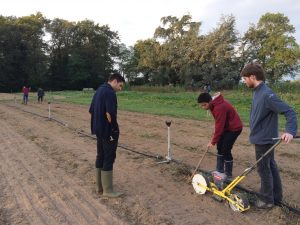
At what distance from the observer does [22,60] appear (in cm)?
7225

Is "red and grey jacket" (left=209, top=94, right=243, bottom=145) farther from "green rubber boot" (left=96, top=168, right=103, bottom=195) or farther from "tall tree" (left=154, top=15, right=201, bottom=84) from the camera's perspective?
"tall tree" (left=154, top=15, right=201, bottom=84)

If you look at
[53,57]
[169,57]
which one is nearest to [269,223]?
[169,57]

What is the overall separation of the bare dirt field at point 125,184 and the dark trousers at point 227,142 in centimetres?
67

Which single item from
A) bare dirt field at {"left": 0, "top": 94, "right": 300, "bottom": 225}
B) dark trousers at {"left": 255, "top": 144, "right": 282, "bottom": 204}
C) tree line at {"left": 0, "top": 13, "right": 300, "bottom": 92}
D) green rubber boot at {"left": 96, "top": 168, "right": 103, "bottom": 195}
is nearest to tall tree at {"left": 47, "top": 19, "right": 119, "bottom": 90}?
tree line at {"left": 0, "top": 13, "right": 300, "bottom": 92}

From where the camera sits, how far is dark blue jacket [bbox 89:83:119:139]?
6367mm

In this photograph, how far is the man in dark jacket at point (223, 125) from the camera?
647 centimetres

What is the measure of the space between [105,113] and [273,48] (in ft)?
167

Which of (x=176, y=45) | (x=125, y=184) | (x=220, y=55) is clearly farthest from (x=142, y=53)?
(x=125, y=184)

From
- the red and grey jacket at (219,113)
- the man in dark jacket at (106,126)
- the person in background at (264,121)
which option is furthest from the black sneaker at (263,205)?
the man in dark jacket at (106,126)

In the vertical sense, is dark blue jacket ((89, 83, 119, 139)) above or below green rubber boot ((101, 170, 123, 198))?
above

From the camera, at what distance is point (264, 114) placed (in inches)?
212

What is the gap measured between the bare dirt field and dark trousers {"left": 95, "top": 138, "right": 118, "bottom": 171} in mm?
533

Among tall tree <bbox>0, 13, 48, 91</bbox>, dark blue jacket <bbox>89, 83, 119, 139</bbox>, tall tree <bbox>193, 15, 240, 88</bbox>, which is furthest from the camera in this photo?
tall tree <bbox>0, 13, 48, 91</bbox>

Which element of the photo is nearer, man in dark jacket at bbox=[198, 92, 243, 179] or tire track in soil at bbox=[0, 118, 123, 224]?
tire track in soil at bbox=[0, 118, 123, 224]
